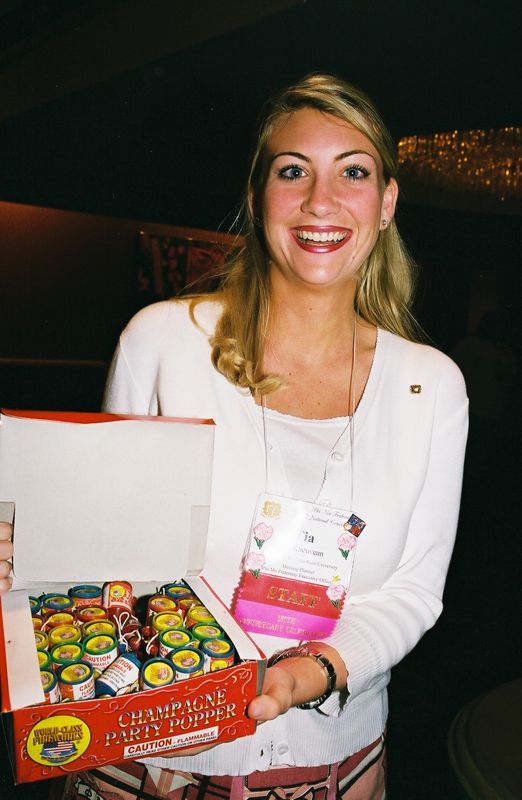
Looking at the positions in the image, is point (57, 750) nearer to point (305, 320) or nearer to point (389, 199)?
point (305, 320)

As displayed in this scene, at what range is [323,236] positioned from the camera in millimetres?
1358

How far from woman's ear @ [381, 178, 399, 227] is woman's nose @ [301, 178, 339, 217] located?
22 centimetres

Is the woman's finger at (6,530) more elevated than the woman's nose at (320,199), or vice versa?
the woman's nose at (320,199)

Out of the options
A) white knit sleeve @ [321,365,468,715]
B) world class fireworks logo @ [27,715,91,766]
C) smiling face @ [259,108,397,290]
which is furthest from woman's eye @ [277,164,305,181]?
world class fireworks logo @ [27,715,91,766]

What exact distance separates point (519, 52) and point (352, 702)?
133 inches

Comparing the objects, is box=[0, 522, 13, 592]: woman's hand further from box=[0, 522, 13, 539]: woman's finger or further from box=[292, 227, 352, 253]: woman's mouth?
box=[292, 227, 352, 253]: woman's mouth

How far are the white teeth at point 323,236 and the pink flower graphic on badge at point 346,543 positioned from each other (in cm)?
63

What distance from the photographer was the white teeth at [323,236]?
1.36 meters

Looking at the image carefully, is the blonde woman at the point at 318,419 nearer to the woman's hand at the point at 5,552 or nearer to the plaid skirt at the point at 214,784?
the plaid skirt at the point at 214,784

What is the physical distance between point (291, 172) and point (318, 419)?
22.0 inches

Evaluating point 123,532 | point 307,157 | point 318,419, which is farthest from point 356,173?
point 123,532

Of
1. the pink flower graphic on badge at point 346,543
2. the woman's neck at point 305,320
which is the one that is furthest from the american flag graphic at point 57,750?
the woman's neck at point 305,320

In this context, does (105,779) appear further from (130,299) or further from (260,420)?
(130,299)

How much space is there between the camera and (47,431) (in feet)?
3.24
